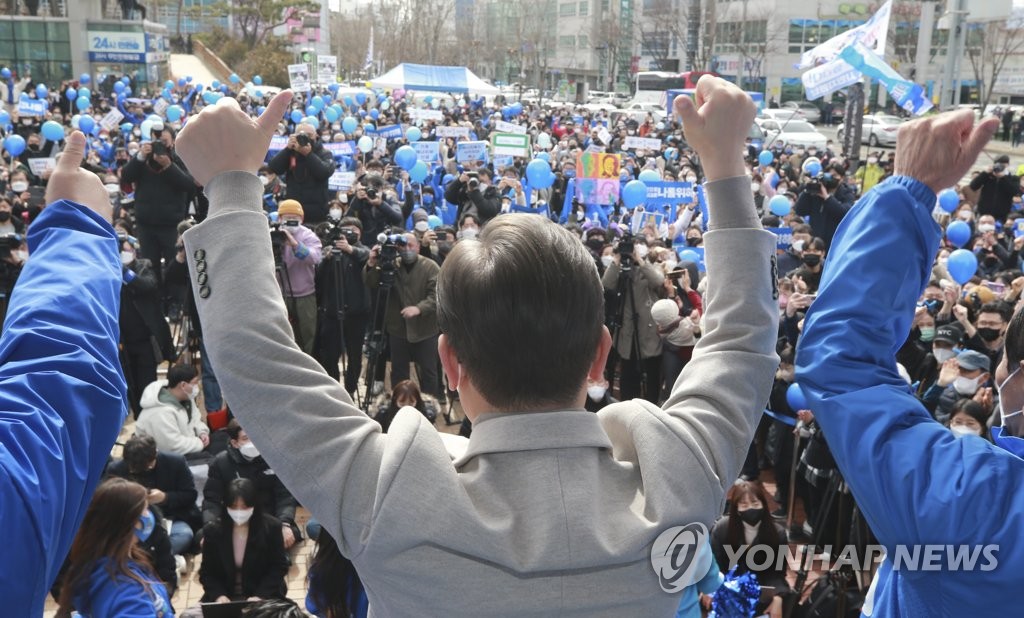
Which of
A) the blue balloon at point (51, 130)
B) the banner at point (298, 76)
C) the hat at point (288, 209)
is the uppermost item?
the banner at point (298, 76)

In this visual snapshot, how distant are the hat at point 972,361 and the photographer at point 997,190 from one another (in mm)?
8750

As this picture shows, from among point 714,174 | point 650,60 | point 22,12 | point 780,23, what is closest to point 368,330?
point 714,174

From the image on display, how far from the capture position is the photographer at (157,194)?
9234mm

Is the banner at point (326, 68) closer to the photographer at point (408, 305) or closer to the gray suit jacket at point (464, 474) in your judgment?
the photographer at point (408, 305)

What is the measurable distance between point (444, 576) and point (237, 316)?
39 centimetres

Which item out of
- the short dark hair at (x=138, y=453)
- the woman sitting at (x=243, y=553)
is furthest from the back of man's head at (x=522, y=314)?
the short dark hair at (x=138, y=453)

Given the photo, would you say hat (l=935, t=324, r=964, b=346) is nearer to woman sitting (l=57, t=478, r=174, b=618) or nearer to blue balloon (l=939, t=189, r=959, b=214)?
woman sitting (l=57, t=478, r=174, b=618)

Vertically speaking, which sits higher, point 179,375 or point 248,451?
point 179,375

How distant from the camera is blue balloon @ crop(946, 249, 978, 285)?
827 cm

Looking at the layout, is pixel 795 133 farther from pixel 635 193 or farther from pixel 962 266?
pixel 962 266

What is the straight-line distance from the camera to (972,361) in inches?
220

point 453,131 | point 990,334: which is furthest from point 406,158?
point 990,334

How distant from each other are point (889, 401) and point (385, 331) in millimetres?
7127

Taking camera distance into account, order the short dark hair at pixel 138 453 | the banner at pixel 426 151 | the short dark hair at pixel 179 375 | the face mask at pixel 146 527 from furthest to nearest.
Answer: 1. the banner at pixel 426 151
2. the short dark hair at pixel 179 375
3. the short dark hair at pixel 138 453
4. the face mask at pixel 146 527
